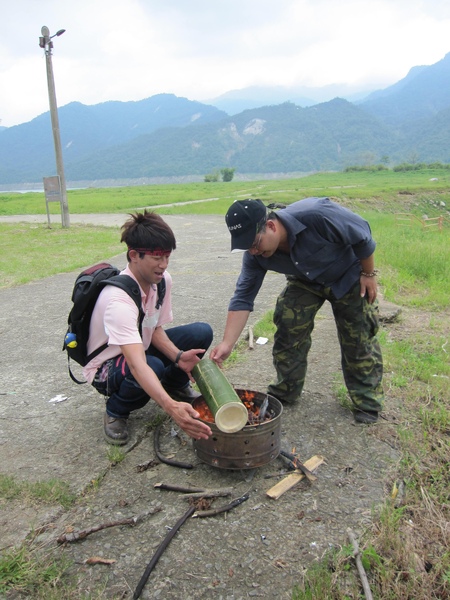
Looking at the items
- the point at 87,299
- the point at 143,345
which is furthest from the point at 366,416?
the point at 87,299

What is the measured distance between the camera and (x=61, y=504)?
2.97 meters

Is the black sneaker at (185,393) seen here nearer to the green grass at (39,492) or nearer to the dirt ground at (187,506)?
the dirt ground at (187,506)

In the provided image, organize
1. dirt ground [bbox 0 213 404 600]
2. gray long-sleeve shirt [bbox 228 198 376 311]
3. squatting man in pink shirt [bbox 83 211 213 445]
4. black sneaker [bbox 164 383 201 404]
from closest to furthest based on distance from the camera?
1. dirt ground [bbox 0 213 404 600]
2. squatting man in pink shirt [bbox 83 211 213 445]
3. gray long-sleeve shirt [bbox 228 198 376 311]
4. black sneaker [bbox 164 383 201 404]

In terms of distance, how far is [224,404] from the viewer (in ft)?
9.37

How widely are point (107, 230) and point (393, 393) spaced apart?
1416cm

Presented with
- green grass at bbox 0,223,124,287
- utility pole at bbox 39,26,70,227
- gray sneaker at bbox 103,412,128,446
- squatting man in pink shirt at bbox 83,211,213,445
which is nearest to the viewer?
squatting man in pink shirt at bbox 83,211,213,445

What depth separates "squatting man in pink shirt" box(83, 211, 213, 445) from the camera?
2979mm

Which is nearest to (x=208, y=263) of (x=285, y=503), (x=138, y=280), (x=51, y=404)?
(x=51, y=404)

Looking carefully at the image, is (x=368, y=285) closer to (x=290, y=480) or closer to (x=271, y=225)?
(x=271, y=225)

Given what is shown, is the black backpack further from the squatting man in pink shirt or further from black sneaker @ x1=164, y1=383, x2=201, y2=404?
black sneaker @ x1=164, y1=383, x2=201, y2=404

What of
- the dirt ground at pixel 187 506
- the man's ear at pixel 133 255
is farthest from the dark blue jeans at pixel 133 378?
the man's ear at pixel 133 255

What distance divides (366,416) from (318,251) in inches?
52.6

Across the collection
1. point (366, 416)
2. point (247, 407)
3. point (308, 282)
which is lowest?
point (366, 416)

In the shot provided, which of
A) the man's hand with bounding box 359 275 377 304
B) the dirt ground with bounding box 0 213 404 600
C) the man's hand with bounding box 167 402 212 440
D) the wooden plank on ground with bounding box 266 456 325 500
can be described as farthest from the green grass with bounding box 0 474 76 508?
the man's hand with bounding box 359 275 377 304
